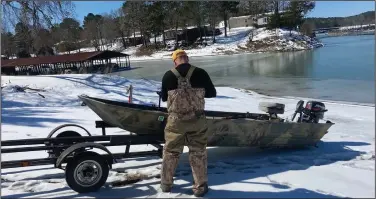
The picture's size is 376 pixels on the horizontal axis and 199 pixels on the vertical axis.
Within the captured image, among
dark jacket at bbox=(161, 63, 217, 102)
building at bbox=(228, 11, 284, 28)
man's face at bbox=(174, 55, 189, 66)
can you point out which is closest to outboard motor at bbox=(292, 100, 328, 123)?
dark jacket at bbox=(161, 63, 217, 102)

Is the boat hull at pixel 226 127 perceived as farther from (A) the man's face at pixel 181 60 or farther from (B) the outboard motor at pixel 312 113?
(A) the man's face at pixel 181 60

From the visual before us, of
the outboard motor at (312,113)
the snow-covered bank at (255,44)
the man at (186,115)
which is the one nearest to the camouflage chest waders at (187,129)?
the man at (186,115)

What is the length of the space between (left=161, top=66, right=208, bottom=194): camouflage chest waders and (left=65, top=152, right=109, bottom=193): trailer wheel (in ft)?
2.53

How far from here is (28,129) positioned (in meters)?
8.20

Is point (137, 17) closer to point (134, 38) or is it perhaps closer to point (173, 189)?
point (134, 38)

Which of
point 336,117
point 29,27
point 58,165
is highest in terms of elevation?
point 29,27

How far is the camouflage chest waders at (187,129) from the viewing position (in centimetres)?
441

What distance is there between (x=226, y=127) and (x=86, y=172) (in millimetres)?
2022

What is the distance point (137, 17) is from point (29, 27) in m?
54.7

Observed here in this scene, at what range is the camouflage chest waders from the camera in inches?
174

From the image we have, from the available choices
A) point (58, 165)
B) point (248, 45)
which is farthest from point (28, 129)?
point (248, 45)

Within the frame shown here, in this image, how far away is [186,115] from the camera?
4.43 m

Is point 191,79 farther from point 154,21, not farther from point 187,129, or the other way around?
point 154,21

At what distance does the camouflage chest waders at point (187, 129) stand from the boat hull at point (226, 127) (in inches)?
33.3
